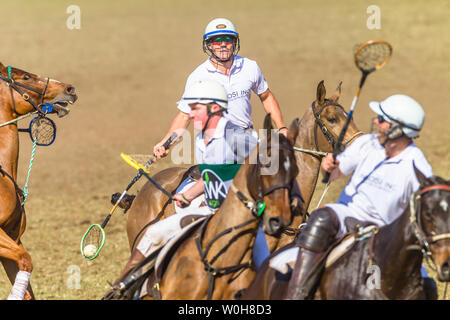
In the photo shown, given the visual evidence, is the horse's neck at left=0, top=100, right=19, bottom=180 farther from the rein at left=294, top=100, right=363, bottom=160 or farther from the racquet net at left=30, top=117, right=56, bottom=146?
the rein at left=294, top=100, right=363, bottom=160

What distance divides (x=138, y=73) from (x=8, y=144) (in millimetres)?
23289

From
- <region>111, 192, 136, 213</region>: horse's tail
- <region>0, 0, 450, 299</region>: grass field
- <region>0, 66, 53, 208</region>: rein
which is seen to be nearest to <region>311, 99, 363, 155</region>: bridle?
<region>111, 192, 136, 213</region>: horse's tail

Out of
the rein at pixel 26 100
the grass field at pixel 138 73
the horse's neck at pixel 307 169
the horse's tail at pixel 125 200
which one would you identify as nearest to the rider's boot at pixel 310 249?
the horse's neck at pixel 307 169

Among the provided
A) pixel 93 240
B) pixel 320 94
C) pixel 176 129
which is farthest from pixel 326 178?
pixel 93 240

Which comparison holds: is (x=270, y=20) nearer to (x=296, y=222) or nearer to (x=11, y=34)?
(x=11, y=34)

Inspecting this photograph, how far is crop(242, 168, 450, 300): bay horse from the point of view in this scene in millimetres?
5977

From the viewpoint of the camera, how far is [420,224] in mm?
6082

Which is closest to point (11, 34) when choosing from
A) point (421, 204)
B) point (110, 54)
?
point (110, 54)

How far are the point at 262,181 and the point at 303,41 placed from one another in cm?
2966

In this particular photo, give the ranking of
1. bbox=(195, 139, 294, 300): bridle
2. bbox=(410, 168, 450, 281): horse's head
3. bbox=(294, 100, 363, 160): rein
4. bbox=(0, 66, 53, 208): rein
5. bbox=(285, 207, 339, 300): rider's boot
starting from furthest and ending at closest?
bbox=(0, 66, 53, 208): rein
bbox=(294, 100, 363, 160): rein
bbox=(285, 207, 339, 300): rider's boot
bbox=(195, 139, 294, 300): bridle
bbox=(410, 168, 450, 281): horse's head

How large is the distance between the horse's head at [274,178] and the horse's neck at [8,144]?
162 inches

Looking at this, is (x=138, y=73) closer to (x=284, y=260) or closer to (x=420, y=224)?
(x=284, y=260)

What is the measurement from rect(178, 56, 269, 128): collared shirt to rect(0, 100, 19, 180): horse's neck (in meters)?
2.24

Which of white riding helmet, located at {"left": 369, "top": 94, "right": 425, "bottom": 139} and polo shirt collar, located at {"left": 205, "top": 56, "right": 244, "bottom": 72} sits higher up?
polo shirt collar, located at {"left": 205, "top": 56, "right": 244, "bottom": 72}
